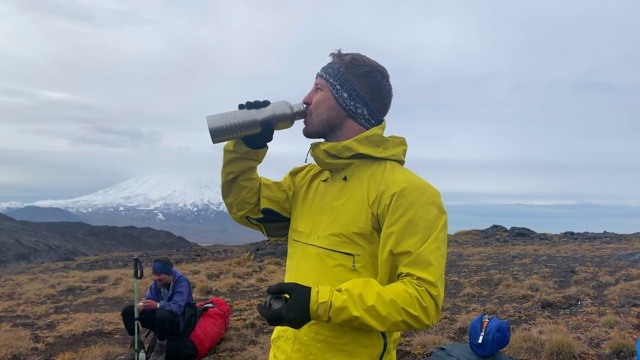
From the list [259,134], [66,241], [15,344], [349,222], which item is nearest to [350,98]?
[259,134]

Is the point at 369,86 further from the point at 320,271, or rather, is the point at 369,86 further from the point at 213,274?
the point at 213,274

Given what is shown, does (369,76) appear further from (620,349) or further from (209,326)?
(620,349)

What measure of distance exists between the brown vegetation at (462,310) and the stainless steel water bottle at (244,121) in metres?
5.58

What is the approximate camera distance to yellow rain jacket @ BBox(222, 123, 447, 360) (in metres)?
1.84

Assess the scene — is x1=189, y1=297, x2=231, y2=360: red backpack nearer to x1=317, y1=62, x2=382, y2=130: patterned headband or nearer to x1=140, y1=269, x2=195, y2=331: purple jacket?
x1=140, y1=269, x2=195, y2=331: purple jacket

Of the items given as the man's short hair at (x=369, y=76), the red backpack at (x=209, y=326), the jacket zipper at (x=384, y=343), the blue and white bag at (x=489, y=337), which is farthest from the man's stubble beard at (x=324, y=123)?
the red backpack at (x=209, y=326)

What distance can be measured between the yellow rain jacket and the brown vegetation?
524 centimetres

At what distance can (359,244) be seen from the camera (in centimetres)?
211

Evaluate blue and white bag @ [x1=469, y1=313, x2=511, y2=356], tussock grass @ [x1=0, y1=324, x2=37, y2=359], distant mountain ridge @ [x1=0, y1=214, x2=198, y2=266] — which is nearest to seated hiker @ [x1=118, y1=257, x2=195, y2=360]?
tussock grass @ [x1=0, y1=324, x2=37, y2=359]

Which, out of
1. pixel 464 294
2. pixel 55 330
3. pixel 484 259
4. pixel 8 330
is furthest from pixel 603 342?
pixel 484 259

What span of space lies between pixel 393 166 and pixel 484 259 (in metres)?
19.9

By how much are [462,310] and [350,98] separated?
9072mm

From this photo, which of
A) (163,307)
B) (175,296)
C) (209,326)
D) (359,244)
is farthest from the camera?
(209,326)

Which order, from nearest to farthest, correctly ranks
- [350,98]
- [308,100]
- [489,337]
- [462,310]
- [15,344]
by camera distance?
[350,98]
[308,100]
[489,337]
[15,344]
[462,310]
